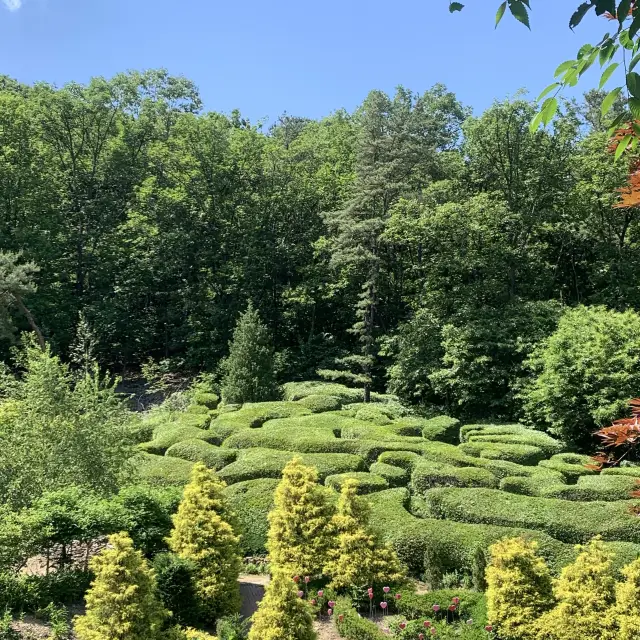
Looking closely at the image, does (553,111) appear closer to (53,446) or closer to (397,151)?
(53,446)

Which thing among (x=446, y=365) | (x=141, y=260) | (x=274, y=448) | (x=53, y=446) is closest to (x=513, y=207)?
(x=446, y=365)

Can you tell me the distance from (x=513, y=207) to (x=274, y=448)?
15.6 m

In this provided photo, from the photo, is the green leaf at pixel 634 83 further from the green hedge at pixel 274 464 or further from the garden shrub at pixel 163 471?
the garden shrub at pixel 163 471

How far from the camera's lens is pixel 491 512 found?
343 inches

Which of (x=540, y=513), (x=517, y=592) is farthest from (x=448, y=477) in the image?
(x=517, y=592)

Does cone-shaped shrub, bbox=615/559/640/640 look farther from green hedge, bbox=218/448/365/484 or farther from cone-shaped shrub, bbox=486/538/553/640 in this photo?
green hedge, bbox=218/448/365/484

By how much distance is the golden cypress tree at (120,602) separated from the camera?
216 inches

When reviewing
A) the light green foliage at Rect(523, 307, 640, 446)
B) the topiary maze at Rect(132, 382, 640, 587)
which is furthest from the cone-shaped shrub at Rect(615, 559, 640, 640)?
the light green foliage at Rect(523, 307, 640, 446)

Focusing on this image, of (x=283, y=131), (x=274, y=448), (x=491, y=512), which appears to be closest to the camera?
(x=491, y=512)

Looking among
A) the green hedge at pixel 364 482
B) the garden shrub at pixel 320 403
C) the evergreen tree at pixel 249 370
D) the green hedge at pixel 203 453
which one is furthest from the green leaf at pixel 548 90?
the evergreen tree at pixel 249 370

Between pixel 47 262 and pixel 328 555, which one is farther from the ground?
pixel 47 262

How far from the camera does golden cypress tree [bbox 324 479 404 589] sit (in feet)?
24.0

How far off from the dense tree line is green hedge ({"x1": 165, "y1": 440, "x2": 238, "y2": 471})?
7247mm

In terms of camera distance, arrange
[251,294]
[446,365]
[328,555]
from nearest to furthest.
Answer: [328,555], [446,365], [251,294]
